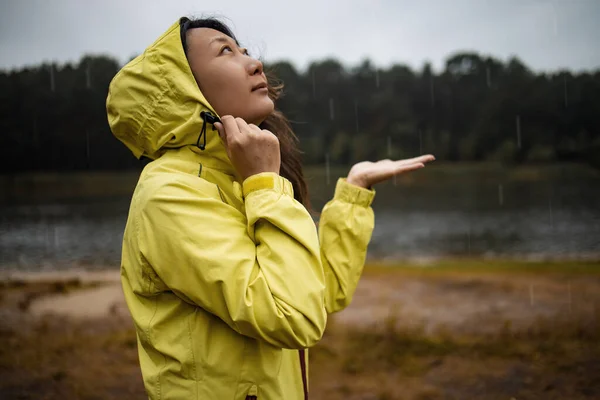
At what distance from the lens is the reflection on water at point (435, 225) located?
11.1 m

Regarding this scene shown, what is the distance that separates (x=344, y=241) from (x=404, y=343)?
3954 mm

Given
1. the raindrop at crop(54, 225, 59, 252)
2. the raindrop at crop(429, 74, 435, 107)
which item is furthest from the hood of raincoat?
the raindrop at crop(429, 74, 435, 107)

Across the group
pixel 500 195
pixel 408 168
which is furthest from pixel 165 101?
pixel 500 195

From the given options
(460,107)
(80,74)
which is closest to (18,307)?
(80,74)

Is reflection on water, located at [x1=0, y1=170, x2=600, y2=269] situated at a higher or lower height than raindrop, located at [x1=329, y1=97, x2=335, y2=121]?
lower

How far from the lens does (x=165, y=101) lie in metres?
1.42

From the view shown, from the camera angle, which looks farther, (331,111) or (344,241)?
(331,111)

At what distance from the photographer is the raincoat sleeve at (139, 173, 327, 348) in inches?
47.6

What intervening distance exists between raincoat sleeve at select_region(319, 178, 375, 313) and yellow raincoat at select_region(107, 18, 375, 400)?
0.36 metres

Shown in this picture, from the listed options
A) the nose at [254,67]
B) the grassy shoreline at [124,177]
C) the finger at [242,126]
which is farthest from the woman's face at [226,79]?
the grassy shoreline at [124,177]

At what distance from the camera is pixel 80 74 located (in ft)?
29.9

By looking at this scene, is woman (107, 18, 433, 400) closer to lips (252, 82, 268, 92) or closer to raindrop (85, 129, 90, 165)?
lips (252, 82, 268, 92)

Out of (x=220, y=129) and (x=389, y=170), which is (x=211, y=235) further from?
(x=389, y=170)

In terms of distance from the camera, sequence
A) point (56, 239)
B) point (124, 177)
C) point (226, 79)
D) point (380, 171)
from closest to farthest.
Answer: point (226, 79)
point (380, 171)
point (124, 177)
point (56, 239)
